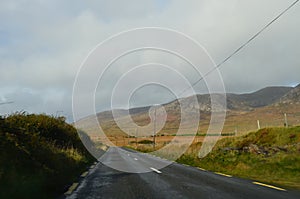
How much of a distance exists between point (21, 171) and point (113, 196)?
2852mm

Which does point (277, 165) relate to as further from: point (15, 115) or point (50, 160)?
point (15, 115)

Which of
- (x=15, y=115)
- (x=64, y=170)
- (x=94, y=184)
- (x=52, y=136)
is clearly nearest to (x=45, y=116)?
(x=52, y=136)

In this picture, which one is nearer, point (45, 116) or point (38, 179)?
point (38, 179)

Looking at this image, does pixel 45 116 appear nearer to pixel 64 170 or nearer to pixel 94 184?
pixel 64 170

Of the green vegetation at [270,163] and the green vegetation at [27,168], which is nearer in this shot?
the green vegetation at [27,168]

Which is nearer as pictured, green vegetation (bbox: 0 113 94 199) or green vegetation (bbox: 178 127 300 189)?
green vegetation (bbox: 0 113 94 199)

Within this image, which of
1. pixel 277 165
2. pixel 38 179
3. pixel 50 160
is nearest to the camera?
pixel 38 179

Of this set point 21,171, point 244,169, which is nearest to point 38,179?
point 21,171

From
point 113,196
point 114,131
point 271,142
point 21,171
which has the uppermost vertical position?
point 114,131

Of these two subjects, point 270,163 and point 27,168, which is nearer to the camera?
point 27,168

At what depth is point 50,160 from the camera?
13.2 meters

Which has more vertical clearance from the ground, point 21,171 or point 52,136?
point 52,136

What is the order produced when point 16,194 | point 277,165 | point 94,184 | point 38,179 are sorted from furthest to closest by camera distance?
point 277,165 < point 94,184 < point 38,179 < point 16,194

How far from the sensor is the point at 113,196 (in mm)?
9414
